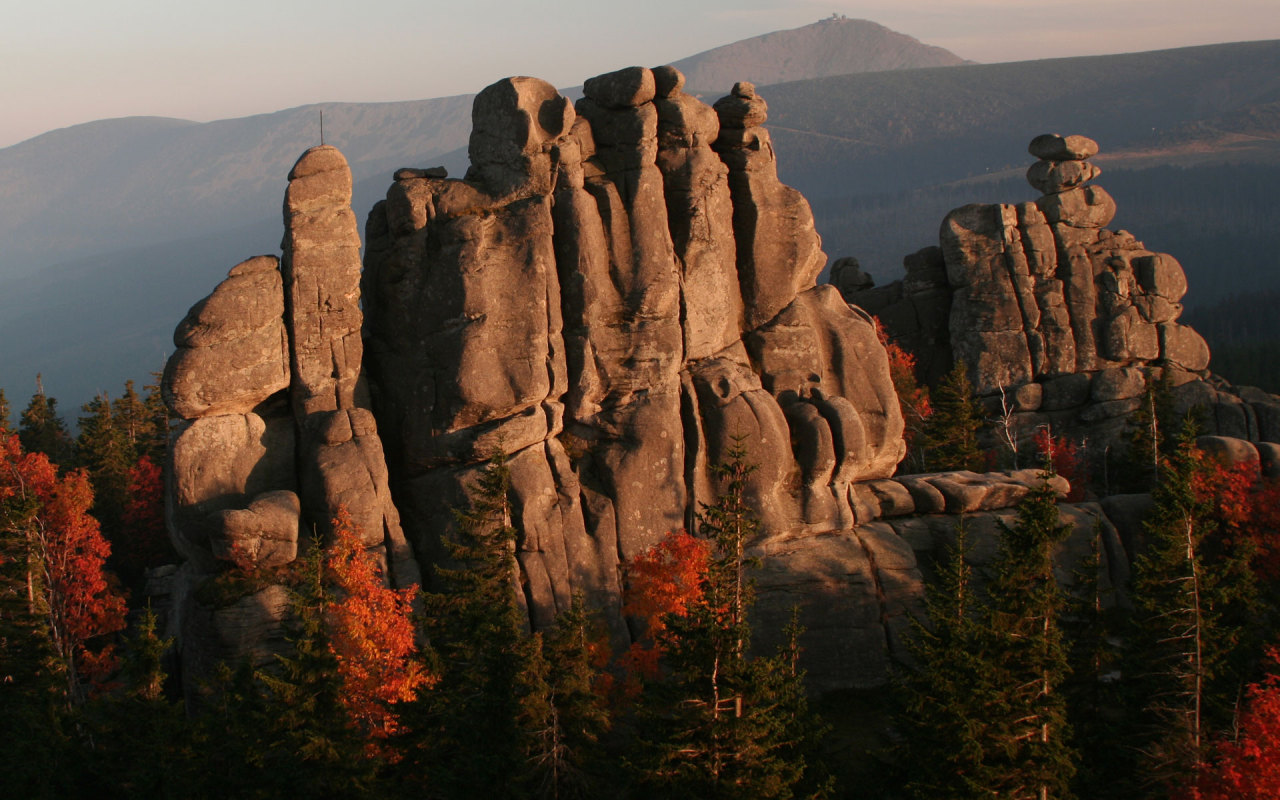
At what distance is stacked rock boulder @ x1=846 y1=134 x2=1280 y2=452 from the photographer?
76312 mm

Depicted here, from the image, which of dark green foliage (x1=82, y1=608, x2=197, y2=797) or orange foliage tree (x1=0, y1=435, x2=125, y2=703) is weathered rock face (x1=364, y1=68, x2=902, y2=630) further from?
orange foliage tree (x1=0, y1=435, x2=125, y2=703)

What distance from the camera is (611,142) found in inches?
2076

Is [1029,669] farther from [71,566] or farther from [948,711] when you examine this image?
[71,566]

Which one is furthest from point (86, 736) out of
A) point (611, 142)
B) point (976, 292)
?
point (976, 292)

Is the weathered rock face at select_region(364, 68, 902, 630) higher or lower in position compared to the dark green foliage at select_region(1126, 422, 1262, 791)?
higher

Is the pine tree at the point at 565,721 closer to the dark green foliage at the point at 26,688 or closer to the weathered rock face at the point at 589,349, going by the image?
the weathered rock face at the point at 589,349

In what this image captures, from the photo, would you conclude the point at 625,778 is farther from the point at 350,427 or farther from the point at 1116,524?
the point at 1116,524

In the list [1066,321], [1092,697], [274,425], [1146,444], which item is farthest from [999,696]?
[1066,321]

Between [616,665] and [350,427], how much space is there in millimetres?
14415

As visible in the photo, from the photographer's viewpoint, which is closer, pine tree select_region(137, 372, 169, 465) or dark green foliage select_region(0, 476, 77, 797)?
dark green foliage select_region(0, 476, 77, 797)

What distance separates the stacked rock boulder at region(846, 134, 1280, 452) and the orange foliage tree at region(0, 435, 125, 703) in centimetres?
5300

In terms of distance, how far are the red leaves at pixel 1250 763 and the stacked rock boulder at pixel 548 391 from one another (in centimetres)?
1614

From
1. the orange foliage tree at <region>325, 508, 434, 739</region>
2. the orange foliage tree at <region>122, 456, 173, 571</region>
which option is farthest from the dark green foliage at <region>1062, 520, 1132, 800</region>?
the orange foliage tree at <region>122, 456, 173, 571</region>

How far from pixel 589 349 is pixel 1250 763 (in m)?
28.3
